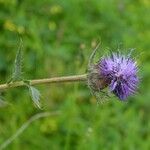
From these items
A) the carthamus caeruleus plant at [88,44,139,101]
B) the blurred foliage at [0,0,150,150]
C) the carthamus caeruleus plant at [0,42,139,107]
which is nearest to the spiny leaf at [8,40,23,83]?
the carthamus caeruleus plant at [0,42,139,107]

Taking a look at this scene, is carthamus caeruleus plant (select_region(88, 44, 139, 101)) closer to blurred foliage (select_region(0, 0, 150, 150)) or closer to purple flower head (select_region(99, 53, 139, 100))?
purple flower head (select_region(99, 53, 139, 100))

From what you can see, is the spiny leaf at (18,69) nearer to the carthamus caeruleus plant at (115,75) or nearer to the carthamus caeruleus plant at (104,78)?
the carthamus caeruleus plant at (104,78)

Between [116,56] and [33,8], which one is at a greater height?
[33,8]

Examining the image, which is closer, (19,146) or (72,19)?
(19,146)

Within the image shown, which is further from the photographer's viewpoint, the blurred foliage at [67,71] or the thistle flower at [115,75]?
the blurred foliage at [67,71]

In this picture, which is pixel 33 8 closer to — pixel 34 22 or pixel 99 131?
pixel 34 22

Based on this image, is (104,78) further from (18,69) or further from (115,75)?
(18,69)

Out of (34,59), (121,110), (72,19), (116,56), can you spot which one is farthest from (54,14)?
(116,56)

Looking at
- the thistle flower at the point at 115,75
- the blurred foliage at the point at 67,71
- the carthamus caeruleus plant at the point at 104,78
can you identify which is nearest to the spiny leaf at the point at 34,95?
the carthamus caeruleus plant at the point at 104,78
